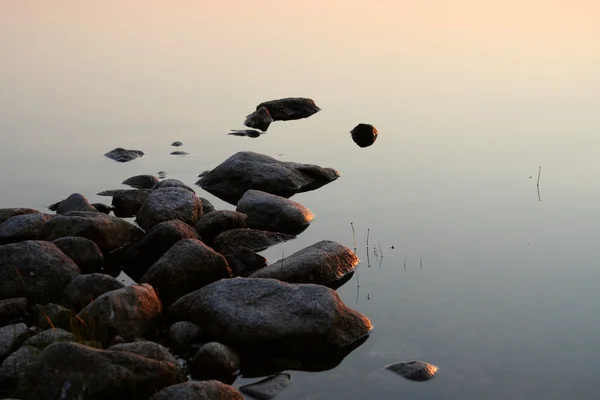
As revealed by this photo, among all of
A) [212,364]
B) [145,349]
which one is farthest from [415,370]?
[145,349]

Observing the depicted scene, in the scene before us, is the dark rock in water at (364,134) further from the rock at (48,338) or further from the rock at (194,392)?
the rock at (194,392)

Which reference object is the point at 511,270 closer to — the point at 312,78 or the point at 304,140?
the point at 304,140

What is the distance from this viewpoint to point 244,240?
14.7 meters

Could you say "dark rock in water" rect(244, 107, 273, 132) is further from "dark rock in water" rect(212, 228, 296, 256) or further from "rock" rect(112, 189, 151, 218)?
"dark rock in water" rect(212, 228, 296, 256)

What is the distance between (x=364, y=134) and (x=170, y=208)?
939cm

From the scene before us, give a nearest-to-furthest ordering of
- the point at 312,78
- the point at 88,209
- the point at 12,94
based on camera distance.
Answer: the point at 88,209
the point at 12,94
the point at 312,78

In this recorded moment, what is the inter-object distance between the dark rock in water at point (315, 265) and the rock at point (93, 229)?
2.97m

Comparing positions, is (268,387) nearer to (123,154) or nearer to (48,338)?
(48,338)

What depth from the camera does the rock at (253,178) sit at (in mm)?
18453

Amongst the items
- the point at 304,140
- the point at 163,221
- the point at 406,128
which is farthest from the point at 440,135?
the point at 163,221

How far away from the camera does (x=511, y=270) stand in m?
13.9

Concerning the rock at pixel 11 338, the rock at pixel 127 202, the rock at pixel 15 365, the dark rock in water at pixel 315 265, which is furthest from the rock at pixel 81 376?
the rock at pixel 127 202

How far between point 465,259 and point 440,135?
935cm

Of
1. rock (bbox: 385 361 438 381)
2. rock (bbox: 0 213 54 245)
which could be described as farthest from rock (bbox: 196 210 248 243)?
rock (bbox: 385 361 438 381)
